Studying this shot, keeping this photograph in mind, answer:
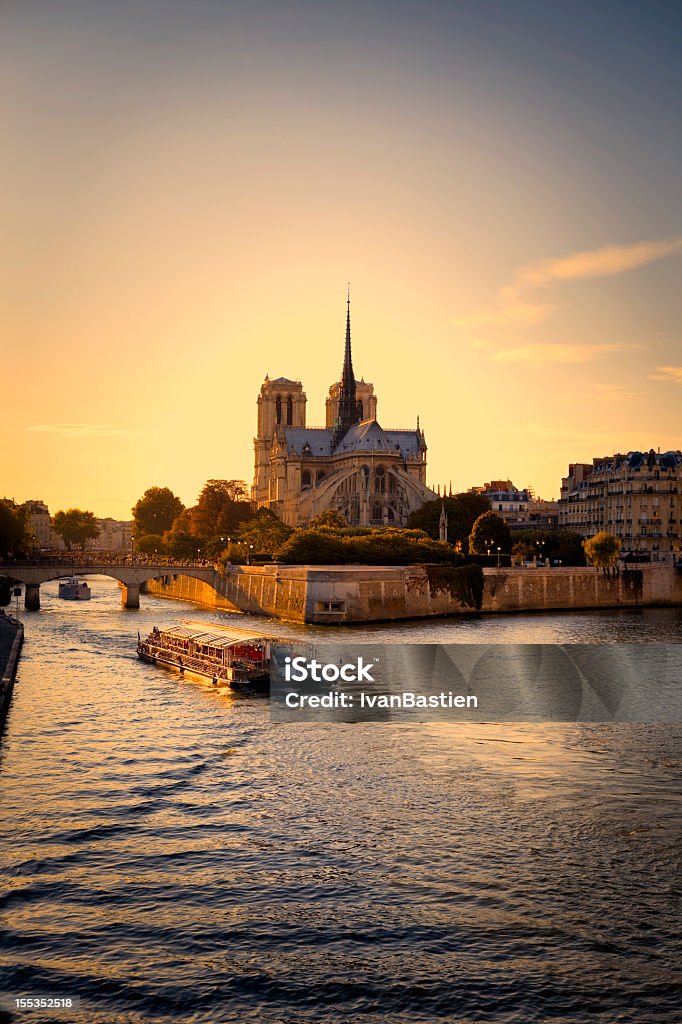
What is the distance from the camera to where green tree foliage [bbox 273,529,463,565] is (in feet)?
300

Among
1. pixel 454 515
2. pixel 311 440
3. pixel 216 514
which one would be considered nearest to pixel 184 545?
pixel 216 514

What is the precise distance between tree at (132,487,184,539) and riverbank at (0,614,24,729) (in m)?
107

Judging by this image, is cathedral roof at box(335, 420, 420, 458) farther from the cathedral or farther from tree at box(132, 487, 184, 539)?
tree at box(132, 487, 184, 539)

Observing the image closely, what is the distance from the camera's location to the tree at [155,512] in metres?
178

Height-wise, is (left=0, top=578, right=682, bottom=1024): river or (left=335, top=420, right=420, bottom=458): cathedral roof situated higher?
(left=335, top=420, right=420, bottom=458): cathedral roof

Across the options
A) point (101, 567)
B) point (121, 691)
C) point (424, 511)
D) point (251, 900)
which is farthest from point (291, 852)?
point (424, 511)

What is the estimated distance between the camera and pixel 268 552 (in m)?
112

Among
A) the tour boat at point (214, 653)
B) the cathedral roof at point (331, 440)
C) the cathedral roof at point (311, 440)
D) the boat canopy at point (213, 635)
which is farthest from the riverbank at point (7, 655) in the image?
the cathedral roof at point (311, 440)

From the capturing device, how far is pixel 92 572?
92125 millimetres

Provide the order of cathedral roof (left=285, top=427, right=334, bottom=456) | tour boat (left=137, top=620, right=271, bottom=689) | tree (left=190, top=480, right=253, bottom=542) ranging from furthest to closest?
cathedral roof (left=285, top=427, right=334, bottom=456) → tree (left=190, top=480, right=253, bottom=542) → tour boat (left=137, top=620, right=271, bottom=689)

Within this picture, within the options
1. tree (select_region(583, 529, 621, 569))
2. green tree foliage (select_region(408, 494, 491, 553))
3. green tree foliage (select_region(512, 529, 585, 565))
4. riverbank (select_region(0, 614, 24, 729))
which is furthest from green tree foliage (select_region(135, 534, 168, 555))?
riverbank (select_region(0, 614, 24, 729))

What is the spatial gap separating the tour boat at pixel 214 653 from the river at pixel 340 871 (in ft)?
23.3

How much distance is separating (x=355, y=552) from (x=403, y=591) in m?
12.3

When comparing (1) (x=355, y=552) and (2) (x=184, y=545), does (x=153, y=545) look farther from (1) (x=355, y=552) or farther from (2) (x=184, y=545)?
(1) (x=355, y=552)
